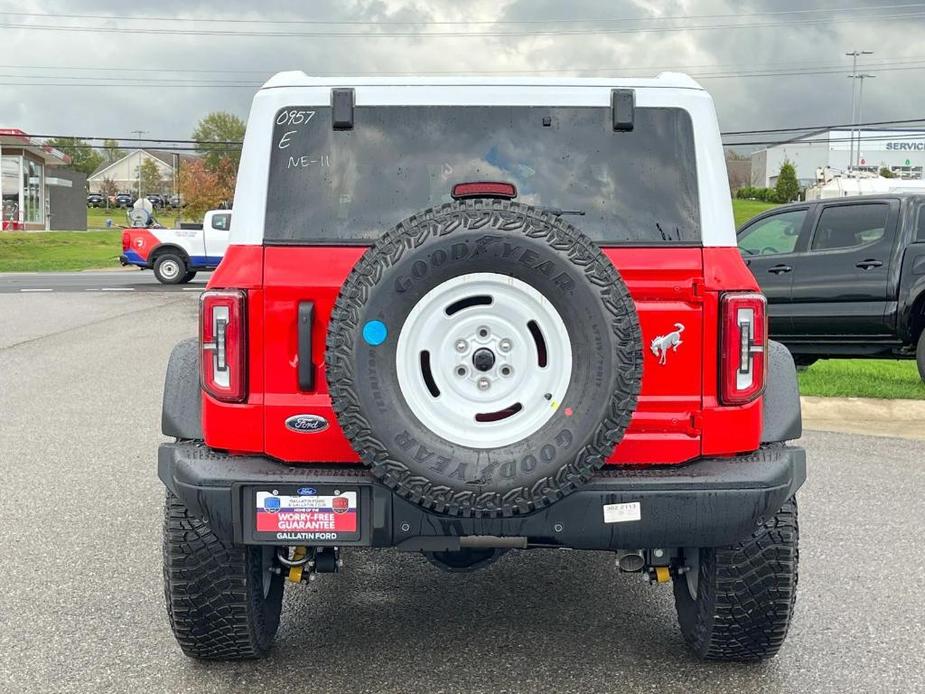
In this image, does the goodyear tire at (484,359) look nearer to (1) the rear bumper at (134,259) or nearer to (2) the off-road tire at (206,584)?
(2) the off-road tire at (206,584)

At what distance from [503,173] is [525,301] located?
26.6 inches

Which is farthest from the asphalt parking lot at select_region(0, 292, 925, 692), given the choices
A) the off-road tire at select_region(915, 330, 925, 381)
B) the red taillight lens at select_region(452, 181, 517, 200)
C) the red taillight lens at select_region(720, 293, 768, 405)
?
the off-road tire at select_region(915, 330, 925, 381)

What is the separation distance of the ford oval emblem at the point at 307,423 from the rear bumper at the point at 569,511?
13 centimetres

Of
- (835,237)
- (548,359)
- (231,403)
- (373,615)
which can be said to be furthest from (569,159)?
(835,237)

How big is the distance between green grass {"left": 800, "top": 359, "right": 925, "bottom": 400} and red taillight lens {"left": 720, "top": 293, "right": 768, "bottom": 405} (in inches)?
267

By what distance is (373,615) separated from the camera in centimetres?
445

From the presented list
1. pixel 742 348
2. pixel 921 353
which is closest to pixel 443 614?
pixel 742 348

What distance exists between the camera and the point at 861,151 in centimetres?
9188

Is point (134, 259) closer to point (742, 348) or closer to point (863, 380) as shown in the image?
point (863, 380)

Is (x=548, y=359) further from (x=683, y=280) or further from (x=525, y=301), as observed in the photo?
(x=683, y=280)

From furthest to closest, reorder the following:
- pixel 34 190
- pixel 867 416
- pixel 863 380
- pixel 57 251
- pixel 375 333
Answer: pixel 34 190, pixel 57 251, pixel 863 380, pixel 867 416, pixel 375 333

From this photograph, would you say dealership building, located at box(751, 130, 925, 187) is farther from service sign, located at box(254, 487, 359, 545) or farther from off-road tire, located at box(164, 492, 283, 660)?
service sign, located at box(254, 487, 359, 545)

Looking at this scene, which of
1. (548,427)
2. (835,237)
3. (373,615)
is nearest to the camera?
(548,427)

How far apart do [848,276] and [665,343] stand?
731cm
